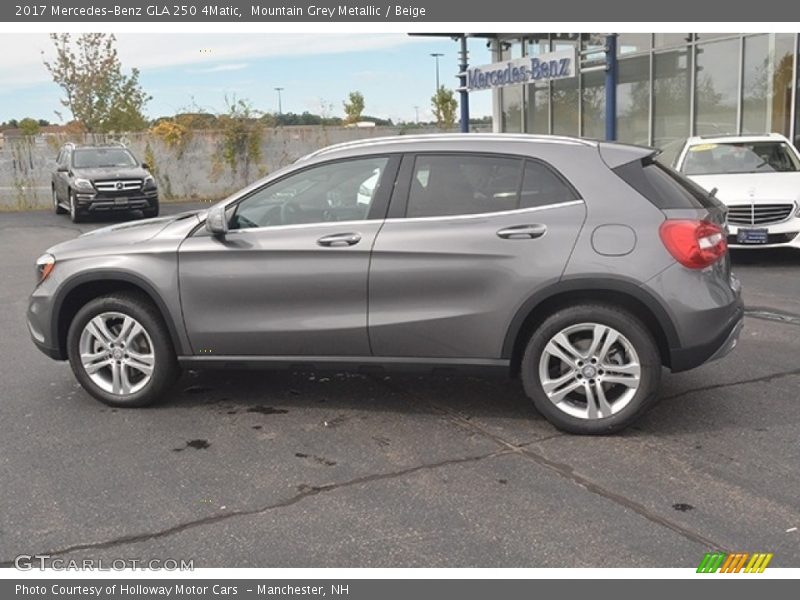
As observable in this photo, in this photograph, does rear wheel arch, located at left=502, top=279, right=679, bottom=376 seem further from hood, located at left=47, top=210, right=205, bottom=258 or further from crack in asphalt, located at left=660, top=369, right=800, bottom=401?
hood, located at left=47, top=210, right=205, bottom=258

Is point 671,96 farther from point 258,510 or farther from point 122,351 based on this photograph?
point 258,510

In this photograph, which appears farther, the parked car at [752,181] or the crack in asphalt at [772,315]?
the parked car at [752,181]

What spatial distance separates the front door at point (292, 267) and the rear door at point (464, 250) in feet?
0.49

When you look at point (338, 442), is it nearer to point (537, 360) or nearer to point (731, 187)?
point (537, 360)

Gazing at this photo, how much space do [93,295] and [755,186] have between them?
27.9 feet

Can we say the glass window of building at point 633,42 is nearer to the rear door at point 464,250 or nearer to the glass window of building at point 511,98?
the glass window of building at point 511,98

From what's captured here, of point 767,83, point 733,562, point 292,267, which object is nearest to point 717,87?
point 767,83

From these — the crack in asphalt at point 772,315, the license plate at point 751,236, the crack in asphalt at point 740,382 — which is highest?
the license plate at point 751,236

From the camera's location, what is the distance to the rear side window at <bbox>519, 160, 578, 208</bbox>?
15.7 feet

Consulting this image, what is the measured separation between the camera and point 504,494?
399 cm

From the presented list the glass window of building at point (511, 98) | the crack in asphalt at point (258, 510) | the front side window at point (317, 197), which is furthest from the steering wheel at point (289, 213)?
the glass window of building at point (511, 98)

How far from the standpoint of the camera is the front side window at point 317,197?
504 centimetres

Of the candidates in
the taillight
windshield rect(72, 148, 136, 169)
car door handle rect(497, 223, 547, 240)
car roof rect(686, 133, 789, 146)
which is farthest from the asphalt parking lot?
windshield rect(72, 148, 136, 169)

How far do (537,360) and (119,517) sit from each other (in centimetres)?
240
